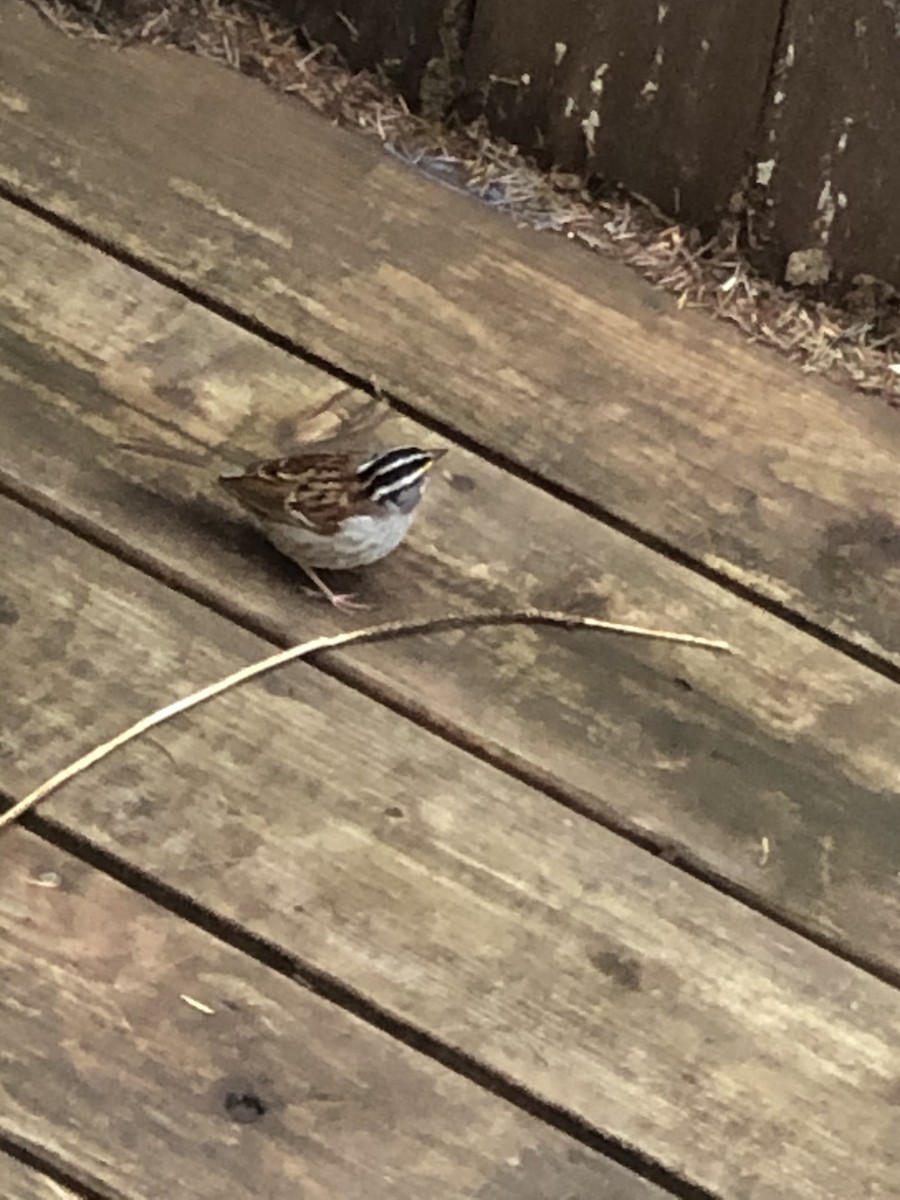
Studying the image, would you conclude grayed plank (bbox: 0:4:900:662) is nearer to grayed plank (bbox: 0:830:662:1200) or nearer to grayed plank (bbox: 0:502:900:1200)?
grayed plank (bbox: 0:502:900:1200)

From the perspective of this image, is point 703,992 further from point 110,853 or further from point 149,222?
point 149,222

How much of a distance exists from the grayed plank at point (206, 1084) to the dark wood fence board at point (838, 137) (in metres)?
1.30

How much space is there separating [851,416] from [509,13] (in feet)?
2.33

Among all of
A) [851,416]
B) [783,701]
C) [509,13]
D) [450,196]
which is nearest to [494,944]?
[783,701]

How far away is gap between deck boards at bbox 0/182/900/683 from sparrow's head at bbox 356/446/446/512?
0.15 meters

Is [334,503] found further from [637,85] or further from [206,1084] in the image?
[637,85]

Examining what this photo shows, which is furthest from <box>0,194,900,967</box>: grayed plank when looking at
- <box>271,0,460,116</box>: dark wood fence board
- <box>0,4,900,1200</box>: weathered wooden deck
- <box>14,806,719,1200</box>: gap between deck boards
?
<box>271,0,460,116</box>: dark wood fence board

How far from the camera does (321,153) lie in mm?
2473

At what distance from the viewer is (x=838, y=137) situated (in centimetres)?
235

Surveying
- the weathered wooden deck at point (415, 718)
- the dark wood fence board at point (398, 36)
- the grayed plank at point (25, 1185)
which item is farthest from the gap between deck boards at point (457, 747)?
the dark wood fence board at point (398, 36)

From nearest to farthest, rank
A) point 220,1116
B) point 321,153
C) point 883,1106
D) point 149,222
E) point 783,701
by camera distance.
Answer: point 220,1116 → point 883,1106 → point 783,701 → point 149,222 → point 321,153

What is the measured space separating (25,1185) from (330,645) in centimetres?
66

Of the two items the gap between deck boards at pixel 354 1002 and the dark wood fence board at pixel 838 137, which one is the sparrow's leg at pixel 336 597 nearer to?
the gap between deck boards at pixel 354 1002

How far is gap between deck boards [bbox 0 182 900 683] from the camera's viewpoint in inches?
84.4
